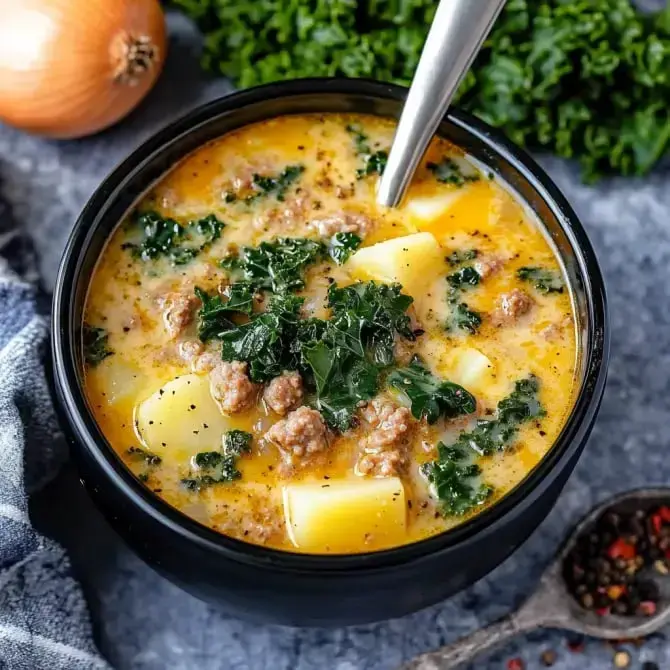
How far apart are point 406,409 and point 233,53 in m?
1.66

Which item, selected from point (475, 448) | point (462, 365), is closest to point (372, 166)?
point (462, 365)

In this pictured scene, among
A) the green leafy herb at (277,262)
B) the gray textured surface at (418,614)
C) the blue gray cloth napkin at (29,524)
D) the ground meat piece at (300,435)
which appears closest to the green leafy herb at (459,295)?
the green leafy herb at (277,262)

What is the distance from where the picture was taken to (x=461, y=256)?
2.83 meters

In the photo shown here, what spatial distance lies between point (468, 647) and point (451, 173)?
49.5 inches

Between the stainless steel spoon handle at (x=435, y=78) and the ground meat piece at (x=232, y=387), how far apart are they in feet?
2.20

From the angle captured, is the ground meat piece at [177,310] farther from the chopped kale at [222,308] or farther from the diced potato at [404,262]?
the diced potato at [404,262]

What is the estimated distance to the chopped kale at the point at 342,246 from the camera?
2.82m

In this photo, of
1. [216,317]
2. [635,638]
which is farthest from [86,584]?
[635,638]

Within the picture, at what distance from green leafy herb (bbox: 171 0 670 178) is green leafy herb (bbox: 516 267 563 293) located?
831 millimetres

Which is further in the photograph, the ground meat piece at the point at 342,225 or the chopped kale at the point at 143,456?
the ground meat piece at the point at 342,225

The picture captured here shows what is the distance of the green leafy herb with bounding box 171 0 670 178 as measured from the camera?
3467mm

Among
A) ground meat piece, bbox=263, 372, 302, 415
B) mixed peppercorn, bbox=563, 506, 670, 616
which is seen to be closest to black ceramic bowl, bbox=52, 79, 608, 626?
ground meat piece, bbox=263, 372, 302, 415

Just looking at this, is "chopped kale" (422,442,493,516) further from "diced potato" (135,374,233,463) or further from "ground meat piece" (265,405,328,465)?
"diced potato" (135,374,233,463)

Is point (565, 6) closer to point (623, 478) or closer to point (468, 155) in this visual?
point (468, 155)
